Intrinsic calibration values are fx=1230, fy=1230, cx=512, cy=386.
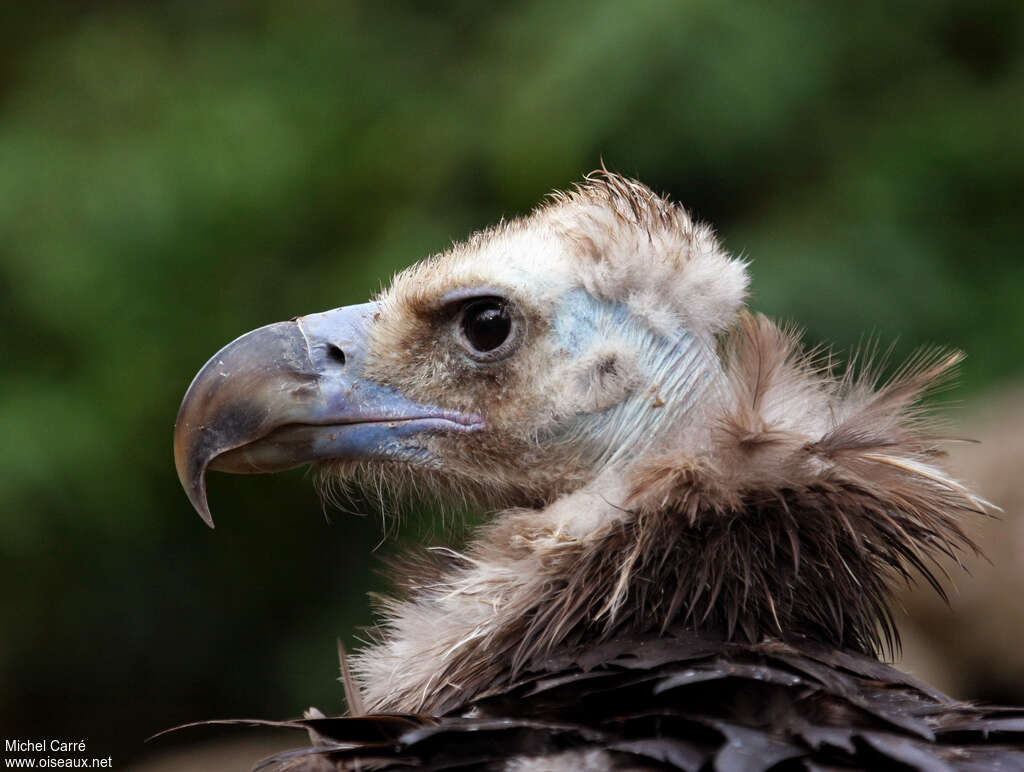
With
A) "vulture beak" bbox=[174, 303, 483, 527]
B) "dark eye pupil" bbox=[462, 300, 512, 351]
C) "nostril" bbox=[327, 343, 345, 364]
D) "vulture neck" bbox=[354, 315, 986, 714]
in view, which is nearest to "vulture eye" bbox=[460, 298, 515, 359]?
"dark eye pupil" bbox=[462, 300, 512, 351]

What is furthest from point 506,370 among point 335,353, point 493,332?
point 335,353

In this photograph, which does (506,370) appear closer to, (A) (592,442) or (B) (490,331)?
(B) (490,331)

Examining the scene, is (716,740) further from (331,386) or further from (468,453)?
(331,386)

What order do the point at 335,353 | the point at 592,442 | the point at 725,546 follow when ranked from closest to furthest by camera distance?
the point at 725,546 → the point at 592,442 → the point at 335,353

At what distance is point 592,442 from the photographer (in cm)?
231

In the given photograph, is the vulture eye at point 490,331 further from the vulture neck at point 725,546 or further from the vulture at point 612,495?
the vulture neck at point 725,546

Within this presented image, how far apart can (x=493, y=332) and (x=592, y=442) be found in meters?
0.29

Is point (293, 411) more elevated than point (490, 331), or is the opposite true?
point (490, 331)

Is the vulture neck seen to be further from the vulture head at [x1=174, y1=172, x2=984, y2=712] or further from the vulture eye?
the vulture eye

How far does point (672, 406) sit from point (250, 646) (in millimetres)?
3953

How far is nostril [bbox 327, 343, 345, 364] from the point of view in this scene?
242 centimetres

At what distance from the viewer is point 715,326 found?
2.40 m

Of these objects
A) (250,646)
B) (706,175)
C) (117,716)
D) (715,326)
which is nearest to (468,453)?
(715,326)

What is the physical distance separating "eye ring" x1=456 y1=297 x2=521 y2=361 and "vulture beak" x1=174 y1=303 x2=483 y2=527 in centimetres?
13
